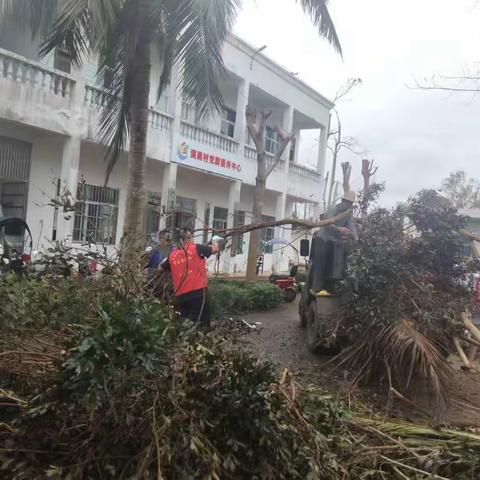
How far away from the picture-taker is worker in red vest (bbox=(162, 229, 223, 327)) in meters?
5.48

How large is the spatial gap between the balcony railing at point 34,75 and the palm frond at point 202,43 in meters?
4.50

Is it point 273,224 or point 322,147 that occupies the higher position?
point 322,147

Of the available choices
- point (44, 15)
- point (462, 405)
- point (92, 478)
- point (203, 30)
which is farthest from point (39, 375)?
point (44, 15)

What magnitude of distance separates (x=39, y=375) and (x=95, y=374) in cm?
71

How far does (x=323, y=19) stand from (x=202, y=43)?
2.35 metres

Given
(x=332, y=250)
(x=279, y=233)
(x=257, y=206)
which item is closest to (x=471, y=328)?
(x=332, y=250)

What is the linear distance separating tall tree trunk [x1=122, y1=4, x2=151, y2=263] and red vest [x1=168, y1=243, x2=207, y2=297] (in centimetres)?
186

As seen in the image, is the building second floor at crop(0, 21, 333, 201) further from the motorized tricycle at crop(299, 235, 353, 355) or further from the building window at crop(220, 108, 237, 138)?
the motorized tricycle at crop(299, 235, 353, 355)

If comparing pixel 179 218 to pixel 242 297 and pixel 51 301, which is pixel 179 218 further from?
pixel 242 297

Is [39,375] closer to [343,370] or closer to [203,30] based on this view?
[343,370]

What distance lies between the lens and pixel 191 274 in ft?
19.3

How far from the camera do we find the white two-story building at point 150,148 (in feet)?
36.3

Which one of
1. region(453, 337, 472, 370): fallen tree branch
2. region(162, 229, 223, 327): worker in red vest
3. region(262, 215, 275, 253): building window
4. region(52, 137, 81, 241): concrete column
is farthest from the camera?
region(262, 215, 275, 253): building window

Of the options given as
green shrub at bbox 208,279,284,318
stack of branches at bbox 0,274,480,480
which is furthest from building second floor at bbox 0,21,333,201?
stack of branches at bbox 0,274,480,480
